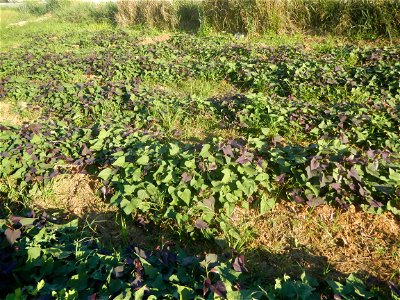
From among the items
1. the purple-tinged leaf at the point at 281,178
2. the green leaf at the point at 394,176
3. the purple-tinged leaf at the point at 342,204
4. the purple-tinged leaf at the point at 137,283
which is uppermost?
the purple-tinged leaf at the point at 137,283

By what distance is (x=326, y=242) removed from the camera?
281 cm

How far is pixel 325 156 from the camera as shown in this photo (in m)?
3.10

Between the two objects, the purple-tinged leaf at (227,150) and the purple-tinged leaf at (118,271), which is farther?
the purple-tinged leaf at (227,150)

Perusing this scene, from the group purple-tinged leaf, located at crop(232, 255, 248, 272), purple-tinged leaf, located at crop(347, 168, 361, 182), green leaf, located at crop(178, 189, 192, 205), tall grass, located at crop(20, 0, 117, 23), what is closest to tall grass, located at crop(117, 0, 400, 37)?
tall grass, located at crop(20, 0, 117, 23)

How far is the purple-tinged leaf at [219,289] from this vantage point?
1.68 m

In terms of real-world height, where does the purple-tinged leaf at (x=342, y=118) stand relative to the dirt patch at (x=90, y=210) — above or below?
above

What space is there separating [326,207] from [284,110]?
160cm

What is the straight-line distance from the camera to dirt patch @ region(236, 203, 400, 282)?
260 cm

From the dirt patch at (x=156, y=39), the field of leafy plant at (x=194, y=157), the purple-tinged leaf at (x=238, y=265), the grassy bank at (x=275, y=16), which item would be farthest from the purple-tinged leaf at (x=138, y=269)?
the dirt patch at (x=156, y=39)

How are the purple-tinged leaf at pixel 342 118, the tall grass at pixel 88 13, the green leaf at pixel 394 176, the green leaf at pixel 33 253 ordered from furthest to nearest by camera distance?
the tall grass at pixel 88 13 → the purple-tinged leaf at pixel 342 118 → the green leaf at pixel 394 176 → the green leaf at pixel 33 253

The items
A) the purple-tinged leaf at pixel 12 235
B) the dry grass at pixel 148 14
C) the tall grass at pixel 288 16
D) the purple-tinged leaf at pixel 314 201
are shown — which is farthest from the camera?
the dry grass at pixel 148 14

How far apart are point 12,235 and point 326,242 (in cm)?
244

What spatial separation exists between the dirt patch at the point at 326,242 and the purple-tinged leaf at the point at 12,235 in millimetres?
1783

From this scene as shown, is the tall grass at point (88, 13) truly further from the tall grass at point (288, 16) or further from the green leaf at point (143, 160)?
the green leaf at point (143, 160)
